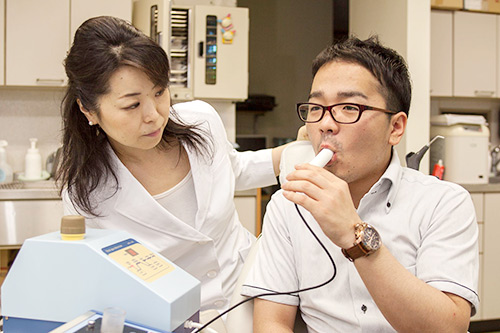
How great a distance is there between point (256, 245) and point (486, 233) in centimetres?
270

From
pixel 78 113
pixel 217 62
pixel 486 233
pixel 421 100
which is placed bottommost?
pixel 486 233

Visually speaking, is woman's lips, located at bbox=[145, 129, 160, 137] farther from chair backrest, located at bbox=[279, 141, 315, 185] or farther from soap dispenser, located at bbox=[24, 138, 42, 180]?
soap dispenser, located at bbox=[24, 138, 42, 180]

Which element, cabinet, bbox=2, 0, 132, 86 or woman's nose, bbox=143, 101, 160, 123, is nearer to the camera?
woman's nose, bbox=143, 101, 160, 123

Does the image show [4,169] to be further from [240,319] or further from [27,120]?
[240,319]

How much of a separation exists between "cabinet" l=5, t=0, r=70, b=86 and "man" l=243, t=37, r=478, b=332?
240 centimetres

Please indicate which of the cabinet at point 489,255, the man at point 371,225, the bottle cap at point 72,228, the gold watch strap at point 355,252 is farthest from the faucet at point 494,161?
the bottle cap at point 72,228

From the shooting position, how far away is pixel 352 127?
1187mm

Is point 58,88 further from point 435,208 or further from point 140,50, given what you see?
point 435,208

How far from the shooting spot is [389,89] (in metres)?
1.25

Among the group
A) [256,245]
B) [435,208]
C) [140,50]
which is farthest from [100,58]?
[435,208]

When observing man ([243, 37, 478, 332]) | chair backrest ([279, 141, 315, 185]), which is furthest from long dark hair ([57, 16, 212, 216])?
man ([243, 37, 478, 332])

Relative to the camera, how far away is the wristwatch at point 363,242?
0.96 m

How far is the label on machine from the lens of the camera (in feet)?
2.81

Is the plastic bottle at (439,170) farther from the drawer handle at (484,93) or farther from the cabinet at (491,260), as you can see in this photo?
the drawer handle at (484,93)
